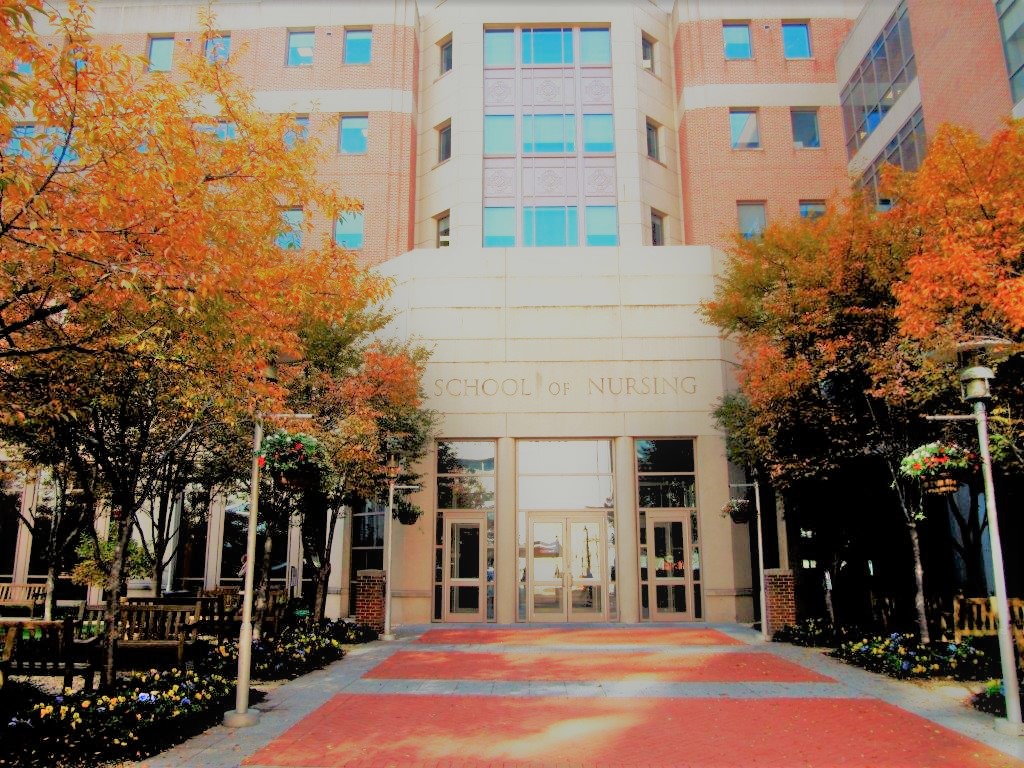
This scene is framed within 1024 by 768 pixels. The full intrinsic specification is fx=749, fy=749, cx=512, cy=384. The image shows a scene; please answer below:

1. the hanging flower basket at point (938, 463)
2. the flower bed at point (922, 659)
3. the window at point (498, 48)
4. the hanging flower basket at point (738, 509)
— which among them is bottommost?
the flower bed at point (922, 659)

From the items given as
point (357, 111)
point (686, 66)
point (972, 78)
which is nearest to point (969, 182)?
point (972, 78)

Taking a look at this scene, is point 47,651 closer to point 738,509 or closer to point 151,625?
point 151,625

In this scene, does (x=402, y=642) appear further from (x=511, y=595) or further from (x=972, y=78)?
(x=972, y=78)

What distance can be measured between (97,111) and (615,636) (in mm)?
15157

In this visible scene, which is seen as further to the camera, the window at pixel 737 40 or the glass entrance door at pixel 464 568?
the window at pixel 737 40

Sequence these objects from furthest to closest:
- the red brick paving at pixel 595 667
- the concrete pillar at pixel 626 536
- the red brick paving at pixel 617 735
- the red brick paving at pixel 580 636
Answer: the concrete pillar at pixel 626 536 → the red brick paving at pixel 580 636 → the red brick paving at pixel 595 667 → the red brick paving at pixel 617 735

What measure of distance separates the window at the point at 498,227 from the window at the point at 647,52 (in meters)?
8.18

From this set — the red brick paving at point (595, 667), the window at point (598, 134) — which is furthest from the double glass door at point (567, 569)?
the window at point (598, 134)

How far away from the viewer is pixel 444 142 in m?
28.5

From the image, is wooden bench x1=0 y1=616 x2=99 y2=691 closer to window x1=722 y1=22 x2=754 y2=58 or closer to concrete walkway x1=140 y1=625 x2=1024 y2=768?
concrete walkway x1=140 y1=625 x2=1024 y2=768

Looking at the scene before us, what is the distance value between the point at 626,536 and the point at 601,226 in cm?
1141

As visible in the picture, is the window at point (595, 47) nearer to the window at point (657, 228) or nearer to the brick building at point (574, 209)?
the brick building at point (574, 209)

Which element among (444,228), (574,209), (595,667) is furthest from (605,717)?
(444,228)

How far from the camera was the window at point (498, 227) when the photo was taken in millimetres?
26875
